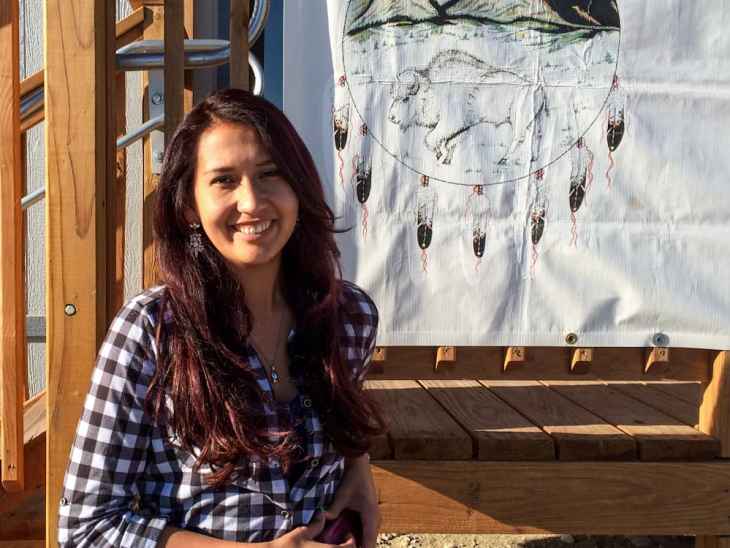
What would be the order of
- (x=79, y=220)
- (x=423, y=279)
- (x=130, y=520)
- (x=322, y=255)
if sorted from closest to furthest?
(x=130, y=520), (x=322, y=255), (x=79, y=220), (x=423, y=279)

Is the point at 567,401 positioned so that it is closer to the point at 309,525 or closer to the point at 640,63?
the point at 640,63

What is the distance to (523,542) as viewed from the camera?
3.82 metres

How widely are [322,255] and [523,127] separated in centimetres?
137

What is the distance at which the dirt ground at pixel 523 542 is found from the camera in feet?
12.3

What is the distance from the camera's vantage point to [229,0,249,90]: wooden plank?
208 cm

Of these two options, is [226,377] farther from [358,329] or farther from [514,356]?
[514,356]

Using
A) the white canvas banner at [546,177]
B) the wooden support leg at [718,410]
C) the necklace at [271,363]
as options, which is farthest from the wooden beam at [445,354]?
the necklace at [271,363]

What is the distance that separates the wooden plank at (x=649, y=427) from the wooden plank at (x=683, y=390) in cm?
24

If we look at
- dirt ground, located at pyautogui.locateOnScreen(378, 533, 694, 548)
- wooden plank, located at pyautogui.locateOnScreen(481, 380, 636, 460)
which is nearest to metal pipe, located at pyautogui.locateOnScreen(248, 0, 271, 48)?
wooden plank, located at pyautogui.locateOnScreen(481, 380, 636, 460)

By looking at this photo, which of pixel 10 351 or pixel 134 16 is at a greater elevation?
pixel 134 16

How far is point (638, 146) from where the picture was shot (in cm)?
284

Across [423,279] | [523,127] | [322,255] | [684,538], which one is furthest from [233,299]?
[684,538]

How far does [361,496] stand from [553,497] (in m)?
1.03

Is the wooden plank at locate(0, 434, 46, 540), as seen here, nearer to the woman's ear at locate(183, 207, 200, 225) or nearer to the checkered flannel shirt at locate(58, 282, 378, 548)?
the checkered flannel shirt at locate(58, 282, 378, 548)
